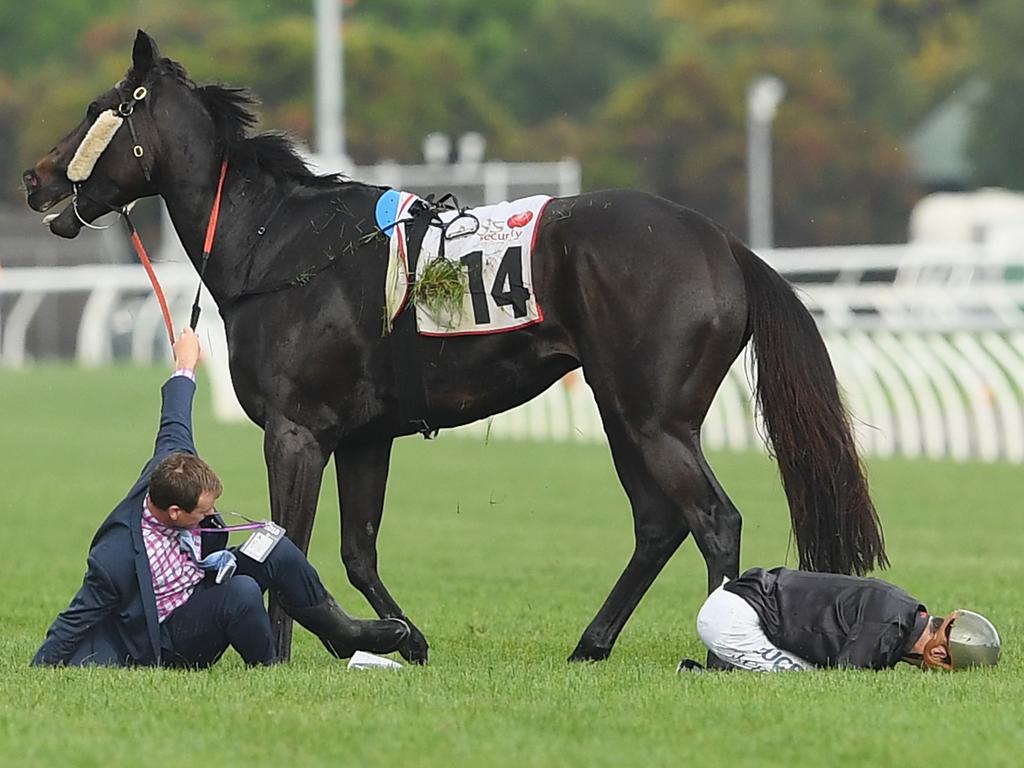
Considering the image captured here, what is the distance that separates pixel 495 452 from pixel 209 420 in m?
4.77

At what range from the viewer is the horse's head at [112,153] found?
23.7 feet

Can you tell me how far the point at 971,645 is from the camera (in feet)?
20.8

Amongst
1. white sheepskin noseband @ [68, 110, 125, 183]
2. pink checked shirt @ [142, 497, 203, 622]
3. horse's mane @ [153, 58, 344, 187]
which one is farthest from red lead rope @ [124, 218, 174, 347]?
pink checked shirt @ [142, 497, 203, 622]

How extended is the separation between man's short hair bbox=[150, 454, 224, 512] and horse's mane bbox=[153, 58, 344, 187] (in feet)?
4.66

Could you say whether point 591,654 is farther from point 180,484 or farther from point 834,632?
point 180,484

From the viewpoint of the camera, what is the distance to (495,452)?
56.1 feet

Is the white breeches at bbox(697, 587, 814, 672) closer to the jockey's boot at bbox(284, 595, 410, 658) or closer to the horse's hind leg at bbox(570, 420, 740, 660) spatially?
the horse's hind leg at bbox(570, 420, 740, 660)

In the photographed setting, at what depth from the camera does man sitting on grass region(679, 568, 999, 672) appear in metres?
6.35

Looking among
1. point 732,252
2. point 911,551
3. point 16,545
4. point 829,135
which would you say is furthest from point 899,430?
point 829,135

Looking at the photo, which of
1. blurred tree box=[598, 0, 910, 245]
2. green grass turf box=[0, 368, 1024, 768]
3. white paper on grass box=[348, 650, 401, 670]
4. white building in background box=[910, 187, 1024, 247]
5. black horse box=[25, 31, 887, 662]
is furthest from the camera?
blurred tree box=[598, 0, 910, 245]

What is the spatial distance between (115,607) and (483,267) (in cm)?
152

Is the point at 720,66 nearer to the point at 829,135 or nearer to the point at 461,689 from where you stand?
the point at 829,135

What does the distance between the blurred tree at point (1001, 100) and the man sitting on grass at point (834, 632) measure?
1903 inches

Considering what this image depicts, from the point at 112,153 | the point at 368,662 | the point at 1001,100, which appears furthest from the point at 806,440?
the point at 1001,100
